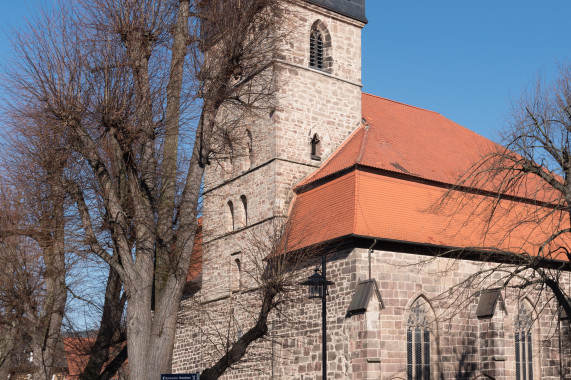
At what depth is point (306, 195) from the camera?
21.1 metres

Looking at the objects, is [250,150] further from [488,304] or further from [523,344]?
[523,344]

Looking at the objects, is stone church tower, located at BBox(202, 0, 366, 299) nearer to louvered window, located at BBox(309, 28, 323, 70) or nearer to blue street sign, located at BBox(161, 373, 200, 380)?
louvered window, located at BBox(309, 28, 323, 70)

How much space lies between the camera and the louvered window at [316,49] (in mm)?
23152

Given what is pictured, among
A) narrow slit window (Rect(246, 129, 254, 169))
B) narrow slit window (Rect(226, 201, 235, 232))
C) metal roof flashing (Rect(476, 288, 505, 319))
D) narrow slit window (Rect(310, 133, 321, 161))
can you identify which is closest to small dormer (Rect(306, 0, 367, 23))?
narrow slit window (Rect(310, 133, 321, 161))

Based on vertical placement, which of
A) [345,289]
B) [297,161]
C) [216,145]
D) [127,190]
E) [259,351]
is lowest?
[259,351]

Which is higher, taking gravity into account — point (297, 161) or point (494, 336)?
point (297, 161)

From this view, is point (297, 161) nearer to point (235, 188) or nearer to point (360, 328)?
point (235, 188)

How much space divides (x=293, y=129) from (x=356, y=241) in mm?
5250

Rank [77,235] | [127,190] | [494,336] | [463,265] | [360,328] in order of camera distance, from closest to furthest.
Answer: [77,235] → [127,190] → [360,328] → [494,336] → [463,265]

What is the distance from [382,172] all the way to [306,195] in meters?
2.52

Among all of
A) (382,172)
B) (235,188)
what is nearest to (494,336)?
(382,172)

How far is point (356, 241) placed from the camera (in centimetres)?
1800

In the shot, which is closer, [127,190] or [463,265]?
[127,190]

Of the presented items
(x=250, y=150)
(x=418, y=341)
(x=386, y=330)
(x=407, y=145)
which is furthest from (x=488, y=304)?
(x=250, y=150)
